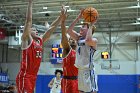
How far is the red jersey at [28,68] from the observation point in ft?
16.8

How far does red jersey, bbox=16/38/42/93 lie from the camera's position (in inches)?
202

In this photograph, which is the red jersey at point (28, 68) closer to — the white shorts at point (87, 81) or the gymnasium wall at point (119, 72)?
the white shorts at point (87, 81)

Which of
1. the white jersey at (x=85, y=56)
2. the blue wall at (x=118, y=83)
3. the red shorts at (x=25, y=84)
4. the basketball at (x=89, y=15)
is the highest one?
the basketball at (x=89, y=15)

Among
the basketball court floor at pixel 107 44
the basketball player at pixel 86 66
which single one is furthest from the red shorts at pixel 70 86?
the basketball court floor at pixel 107 44

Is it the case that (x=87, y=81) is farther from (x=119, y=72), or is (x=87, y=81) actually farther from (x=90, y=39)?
(x=119, y=72)

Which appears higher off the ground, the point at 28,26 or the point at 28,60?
the point at 28,26

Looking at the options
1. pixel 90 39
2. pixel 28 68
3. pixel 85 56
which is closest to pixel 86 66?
pixel 85 56

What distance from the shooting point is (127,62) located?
1883 centimetres

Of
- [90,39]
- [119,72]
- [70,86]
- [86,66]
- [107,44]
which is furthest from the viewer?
[107,44]

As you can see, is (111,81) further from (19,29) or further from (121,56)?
(19,29)

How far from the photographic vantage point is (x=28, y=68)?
5.19m

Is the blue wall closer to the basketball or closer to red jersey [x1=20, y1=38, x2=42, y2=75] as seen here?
the basketball

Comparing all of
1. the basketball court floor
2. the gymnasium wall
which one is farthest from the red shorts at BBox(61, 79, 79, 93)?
the gymnasium wall

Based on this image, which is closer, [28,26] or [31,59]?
[28,26]
